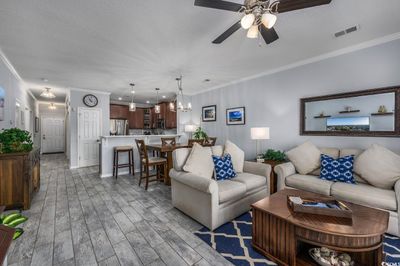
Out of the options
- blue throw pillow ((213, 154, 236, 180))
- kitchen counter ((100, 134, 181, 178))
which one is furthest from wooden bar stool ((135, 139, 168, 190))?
blue throw pillow ((213, 154, 236, 180))

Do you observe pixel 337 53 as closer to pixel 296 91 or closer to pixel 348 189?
pixel 296 91

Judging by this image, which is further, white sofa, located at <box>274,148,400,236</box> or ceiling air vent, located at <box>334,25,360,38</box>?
ceiling air vent, located at <box>334,25,360,38</box>

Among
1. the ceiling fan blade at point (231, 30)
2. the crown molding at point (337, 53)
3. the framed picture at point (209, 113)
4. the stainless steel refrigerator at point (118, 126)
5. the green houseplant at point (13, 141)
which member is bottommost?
the green houseplant at point (13, 141)

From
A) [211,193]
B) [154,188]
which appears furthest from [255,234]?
[154,188]

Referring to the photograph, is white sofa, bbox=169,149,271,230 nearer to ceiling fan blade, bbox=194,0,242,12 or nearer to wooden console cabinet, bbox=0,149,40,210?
ceiling fan blade, bbox=194,0,242,12

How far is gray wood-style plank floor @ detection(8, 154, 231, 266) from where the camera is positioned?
1739 mm

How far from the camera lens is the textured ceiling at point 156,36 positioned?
203cm

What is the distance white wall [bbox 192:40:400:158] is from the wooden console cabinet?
434 centimetres

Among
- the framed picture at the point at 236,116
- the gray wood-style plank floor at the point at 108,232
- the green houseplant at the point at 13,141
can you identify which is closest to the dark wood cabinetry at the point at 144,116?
the framed picture at the point at 236,116

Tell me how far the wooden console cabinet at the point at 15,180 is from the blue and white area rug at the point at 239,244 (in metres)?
2.73

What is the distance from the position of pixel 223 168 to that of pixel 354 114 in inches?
92.9

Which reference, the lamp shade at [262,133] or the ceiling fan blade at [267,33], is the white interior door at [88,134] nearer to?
the lamp shade at [262,133]

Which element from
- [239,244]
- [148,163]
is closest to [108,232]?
[239,244]

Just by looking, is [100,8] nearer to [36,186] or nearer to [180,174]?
[180,174]
